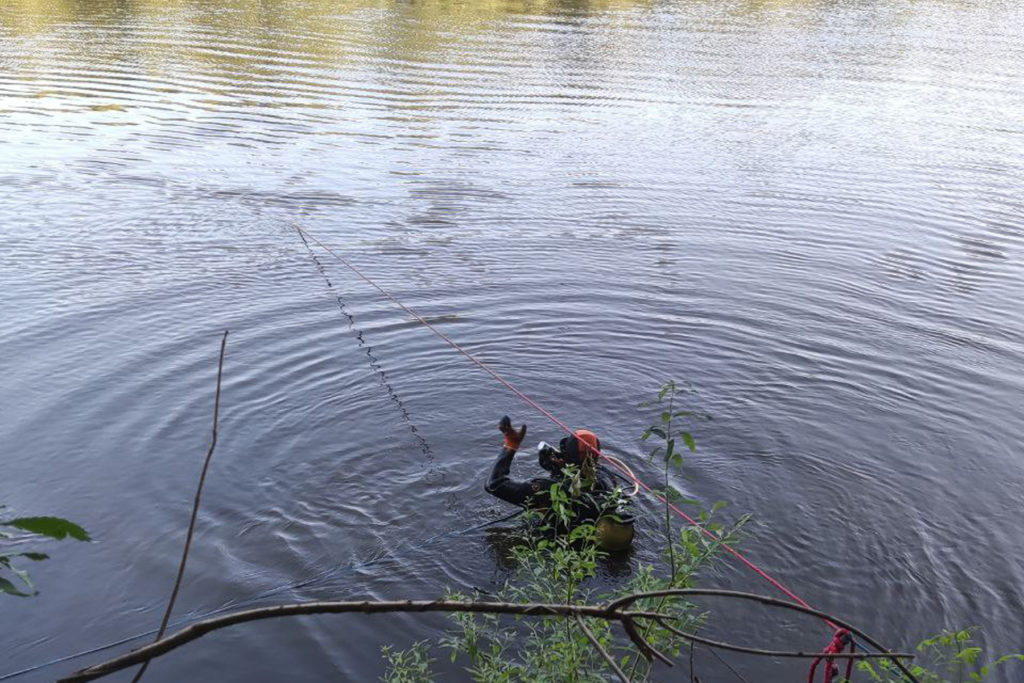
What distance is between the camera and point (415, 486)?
403 inches

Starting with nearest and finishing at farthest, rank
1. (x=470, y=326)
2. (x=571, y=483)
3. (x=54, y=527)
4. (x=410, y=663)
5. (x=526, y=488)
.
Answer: (x=54, y=527) → (x=410, y=663) → (x=571, y=483) → (x=526, y=488) → (x=470, y=326)

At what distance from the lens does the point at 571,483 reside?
336 inches

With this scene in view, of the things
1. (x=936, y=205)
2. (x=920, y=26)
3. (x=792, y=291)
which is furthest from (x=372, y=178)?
(x=920, y=26)

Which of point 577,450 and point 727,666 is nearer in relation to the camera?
point 727,666

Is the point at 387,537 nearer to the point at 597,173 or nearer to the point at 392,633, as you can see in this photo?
the point at 392,633

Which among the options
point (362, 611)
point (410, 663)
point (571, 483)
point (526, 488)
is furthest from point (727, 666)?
point (362, 611)

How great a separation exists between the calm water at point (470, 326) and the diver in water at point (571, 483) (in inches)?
24.5

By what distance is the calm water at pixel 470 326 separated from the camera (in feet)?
29.5

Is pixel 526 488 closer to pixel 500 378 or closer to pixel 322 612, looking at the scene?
pixel 500 378

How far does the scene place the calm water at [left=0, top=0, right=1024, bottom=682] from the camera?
8984 millimetres

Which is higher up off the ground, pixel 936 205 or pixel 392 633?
pixel 936 205

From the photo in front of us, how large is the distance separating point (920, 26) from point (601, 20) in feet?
48.4

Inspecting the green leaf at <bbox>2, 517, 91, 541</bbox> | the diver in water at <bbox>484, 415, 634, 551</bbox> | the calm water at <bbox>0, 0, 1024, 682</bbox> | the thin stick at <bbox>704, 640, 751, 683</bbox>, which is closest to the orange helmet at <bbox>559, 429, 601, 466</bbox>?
the diver in water at <bbox>484, 415, 634, 551</bbox>

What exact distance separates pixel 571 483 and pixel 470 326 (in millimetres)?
6278
